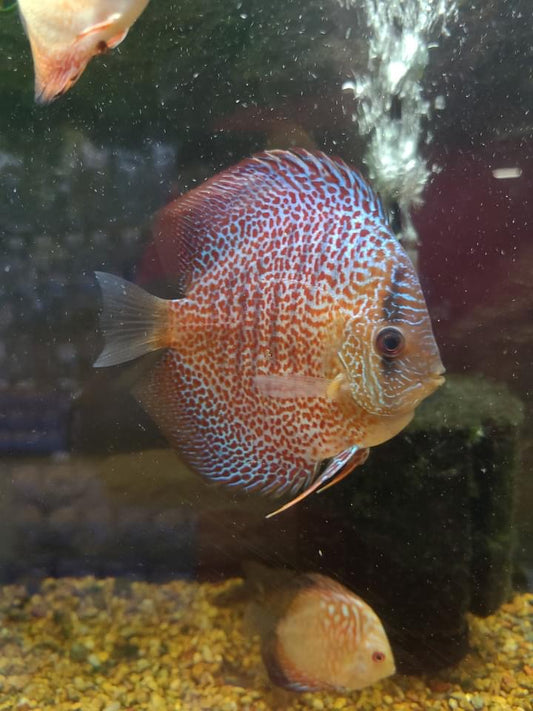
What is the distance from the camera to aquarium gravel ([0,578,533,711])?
1.94 meters

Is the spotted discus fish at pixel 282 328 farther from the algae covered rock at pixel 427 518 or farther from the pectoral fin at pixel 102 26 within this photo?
the algae covered rock at pixel 427 518

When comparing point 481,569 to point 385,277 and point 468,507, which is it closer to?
point 468,507

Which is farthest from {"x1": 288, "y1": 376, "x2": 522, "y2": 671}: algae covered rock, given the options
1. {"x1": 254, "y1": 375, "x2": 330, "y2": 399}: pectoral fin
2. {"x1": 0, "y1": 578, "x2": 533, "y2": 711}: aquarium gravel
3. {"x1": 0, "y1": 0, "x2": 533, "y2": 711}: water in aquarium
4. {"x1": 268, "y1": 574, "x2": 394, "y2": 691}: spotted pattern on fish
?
{"x1": 254, "y1": 375, "x2": 330, "y2": 399}: pectoral fin

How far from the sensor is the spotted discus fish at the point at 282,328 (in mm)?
1140

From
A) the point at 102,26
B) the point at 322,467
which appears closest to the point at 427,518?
the point at 322,467

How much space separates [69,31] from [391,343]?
36.0 inches

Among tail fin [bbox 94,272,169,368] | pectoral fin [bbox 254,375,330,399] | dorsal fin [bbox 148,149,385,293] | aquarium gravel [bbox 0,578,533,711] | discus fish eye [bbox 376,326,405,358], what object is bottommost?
aquarium gravel [bbox 0,578,533,711]

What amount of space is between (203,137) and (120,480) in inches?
54.8

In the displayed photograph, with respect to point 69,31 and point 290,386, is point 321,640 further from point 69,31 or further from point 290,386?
point 69,31

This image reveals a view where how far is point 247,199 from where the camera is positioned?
1268mm

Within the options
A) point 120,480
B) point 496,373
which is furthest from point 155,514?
point 496,373

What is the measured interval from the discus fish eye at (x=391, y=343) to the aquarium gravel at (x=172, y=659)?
4.32 feet

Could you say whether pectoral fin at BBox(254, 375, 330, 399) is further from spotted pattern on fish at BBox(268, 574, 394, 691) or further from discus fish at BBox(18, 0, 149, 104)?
spotted pattern on fish at BBox(268, 574, 394, 691)

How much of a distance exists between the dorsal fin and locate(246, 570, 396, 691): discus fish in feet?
3.57
